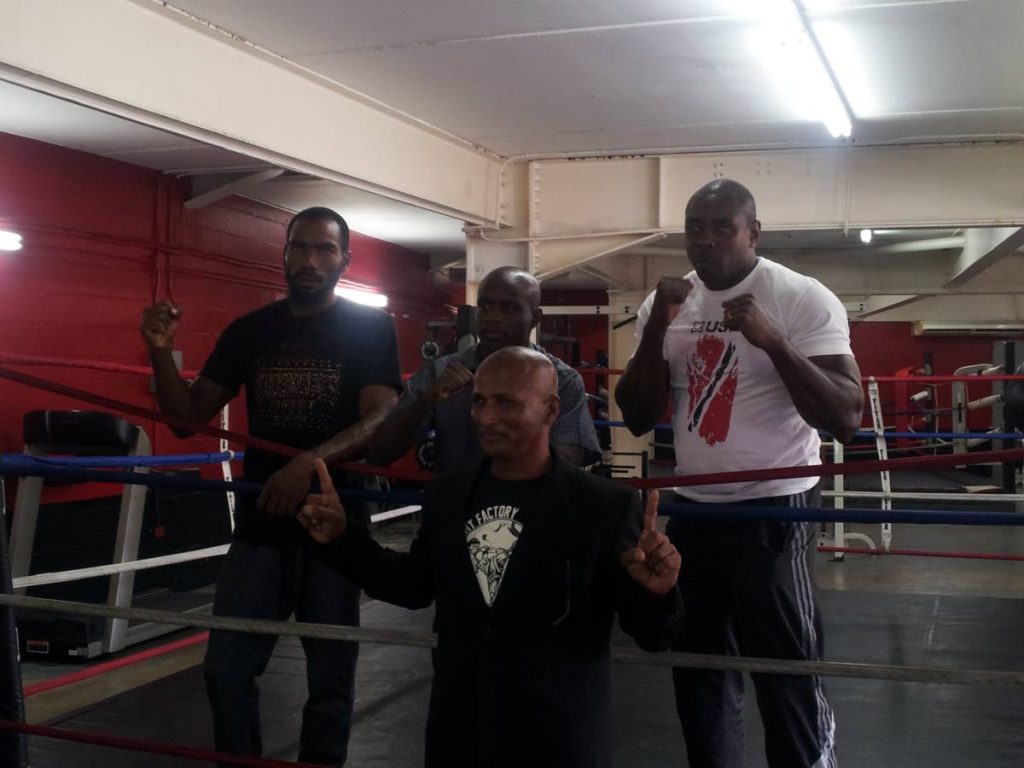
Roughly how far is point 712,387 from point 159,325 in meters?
1.09

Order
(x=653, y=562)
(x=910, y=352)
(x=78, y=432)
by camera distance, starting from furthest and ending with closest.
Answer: (x=910, y=352) → (x=78, y=432) → (x=653, y=562)

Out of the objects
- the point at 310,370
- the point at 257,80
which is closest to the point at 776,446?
the point at 310,370

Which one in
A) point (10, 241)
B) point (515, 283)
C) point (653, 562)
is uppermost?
point (10, 241)

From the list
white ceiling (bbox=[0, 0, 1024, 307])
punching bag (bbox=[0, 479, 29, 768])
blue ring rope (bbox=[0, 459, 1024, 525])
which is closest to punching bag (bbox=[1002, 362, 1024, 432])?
white ceiling (bbox=[0, 0, 1024, 307])

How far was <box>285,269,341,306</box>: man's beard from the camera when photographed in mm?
2025

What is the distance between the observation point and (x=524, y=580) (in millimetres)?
1332

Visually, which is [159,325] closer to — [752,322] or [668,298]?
[668,298]

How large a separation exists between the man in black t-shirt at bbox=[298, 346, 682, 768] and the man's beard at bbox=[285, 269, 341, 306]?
68 centimetres

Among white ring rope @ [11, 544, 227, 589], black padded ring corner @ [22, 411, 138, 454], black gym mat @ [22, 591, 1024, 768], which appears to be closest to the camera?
black gym mat @ [22, 591, 1024, 768]

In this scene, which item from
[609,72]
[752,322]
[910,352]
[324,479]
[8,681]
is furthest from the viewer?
[910,352]

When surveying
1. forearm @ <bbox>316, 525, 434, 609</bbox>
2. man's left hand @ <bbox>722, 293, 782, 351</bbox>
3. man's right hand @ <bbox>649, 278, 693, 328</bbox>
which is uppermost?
man's right hand @ <bbox>649, 278, 693, 328</bbox>

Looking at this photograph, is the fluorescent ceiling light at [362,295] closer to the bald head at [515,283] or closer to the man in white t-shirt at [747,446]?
the bald head at [515,283]

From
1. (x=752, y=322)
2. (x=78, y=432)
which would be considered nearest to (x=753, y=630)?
(x=752, y=322)

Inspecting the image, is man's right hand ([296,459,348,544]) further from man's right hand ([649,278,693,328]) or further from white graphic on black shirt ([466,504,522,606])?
man's right hand ([649,278,693,328])
